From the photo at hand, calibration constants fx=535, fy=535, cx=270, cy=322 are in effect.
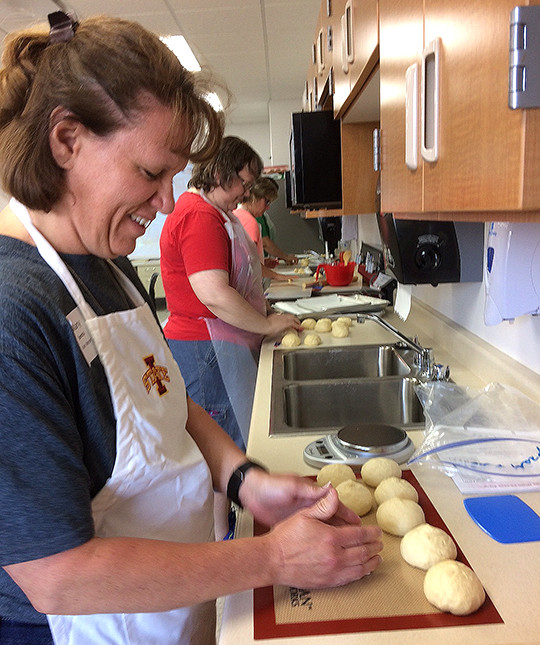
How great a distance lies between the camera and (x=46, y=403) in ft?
1.94

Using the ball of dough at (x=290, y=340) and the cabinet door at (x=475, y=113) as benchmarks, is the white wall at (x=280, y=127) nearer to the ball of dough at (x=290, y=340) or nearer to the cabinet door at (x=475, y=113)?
the ball of dough at (x=290, y=340)

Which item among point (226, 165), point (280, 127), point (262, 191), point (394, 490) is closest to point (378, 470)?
point (394, 490)

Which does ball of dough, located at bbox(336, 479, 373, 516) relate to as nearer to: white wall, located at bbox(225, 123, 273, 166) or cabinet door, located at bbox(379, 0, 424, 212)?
cabinet door, located at bbox(379, 0, 424, 212)

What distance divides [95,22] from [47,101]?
14cm

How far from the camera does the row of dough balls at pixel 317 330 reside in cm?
194

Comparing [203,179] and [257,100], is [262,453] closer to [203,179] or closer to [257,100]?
[203,179]

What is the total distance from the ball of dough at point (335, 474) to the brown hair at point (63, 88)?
0.62 meters

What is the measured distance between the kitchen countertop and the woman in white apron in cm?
7

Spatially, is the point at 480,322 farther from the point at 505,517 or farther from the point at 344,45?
the point at 344,45

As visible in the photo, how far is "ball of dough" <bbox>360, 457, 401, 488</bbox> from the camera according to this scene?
2.99ft

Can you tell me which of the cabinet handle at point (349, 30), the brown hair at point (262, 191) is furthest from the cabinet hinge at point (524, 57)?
the brown hair at point (262, 191)

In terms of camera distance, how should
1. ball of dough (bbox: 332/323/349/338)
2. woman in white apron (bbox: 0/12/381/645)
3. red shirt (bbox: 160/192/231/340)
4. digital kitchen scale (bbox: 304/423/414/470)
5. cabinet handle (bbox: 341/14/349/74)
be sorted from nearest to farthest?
1. woman in white apron (bbox: 0/12/381/645)
2. digital kitchen scale (bbox: 304/423/414/470)
3. cabinet handle (bbox: 341/14/349/74)
4. red shirt (bbox: 160/192/231/340)
5. ball of dough (bbox: 332/323/349/338)

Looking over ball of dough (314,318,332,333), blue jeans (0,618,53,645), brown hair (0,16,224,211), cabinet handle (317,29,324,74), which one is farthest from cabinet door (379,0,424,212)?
cabinet handle (317,29,324,74)

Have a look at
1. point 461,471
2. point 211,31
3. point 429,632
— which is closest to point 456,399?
point 461,471
